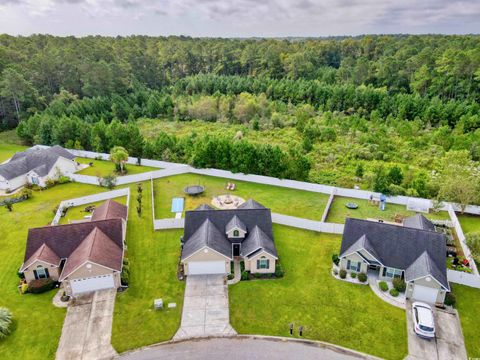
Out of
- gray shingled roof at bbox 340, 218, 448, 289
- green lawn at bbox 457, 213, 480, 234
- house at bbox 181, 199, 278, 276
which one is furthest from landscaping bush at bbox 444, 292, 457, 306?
house at bbox 181, 199, 278, 276

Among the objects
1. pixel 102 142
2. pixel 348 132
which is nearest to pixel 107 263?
pixel 102 142

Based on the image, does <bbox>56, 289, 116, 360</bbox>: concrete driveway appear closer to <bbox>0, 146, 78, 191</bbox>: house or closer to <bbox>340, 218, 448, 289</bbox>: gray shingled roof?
<bbox>340, 218, 448, 289</bbox>: gray shingled roof

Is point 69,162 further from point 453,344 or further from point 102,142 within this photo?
point 453,344

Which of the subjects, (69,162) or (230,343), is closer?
(230,343)

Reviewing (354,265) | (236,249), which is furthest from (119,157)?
(354,265)

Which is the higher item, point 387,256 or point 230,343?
point 387,256

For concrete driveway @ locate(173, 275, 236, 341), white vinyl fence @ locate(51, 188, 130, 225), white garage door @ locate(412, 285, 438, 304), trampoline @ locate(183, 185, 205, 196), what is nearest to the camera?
concrete driveway @ locate(173, 275, 236, 341)

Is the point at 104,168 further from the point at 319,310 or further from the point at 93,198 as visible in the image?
the point at 319,310

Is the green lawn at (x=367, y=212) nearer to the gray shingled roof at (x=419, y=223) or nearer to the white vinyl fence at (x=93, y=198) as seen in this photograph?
the gray shingled roof at (x=419, y=223)
